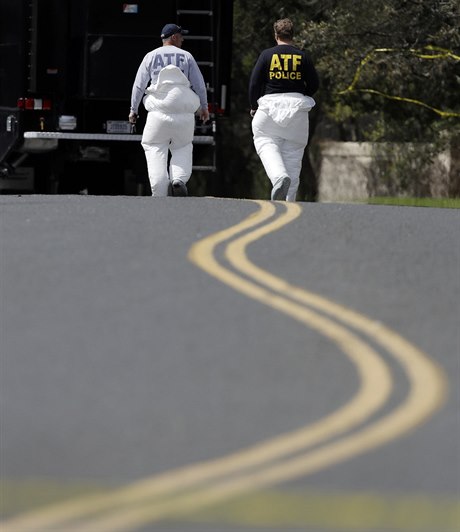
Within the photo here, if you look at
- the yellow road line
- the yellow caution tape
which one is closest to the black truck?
the yellow caution tape

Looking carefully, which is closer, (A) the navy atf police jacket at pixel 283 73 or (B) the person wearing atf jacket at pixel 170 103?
(A) the navy atf police jacket at pixel 283 73

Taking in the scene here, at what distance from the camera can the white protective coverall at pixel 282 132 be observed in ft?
59.4

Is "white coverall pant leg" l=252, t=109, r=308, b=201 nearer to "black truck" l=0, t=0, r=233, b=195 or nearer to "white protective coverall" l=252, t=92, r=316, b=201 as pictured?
"white protective coverall" l=252, t=92, r=316, b=201

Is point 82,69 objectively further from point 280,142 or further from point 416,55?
point 416,55

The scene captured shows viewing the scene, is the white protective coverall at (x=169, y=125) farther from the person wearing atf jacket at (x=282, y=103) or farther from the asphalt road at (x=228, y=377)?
the asphalt road at (x=228, y=377)

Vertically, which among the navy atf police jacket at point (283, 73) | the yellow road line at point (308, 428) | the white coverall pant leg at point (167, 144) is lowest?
the yellow road line at point (308, 428)

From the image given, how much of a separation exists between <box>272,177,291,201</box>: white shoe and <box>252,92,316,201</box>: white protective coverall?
0.15 ft

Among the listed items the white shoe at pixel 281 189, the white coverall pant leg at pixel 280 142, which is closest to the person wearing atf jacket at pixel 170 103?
the white coverall pant leg at pixel 280 142

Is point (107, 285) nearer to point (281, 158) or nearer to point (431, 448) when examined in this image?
point (431, 448)

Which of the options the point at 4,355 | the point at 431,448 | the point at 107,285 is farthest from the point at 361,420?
the point at 107,285

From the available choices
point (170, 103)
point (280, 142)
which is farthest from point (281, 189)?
point (170, 103)

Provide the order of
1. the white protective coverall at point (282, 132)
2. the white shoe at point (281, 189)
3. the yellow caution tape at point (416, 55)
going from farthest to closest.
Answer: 1. the yellow caution tape at point (416, 55)
2. the white shoe at point (281, 189)
3. the white protective coverall at point (282, 132)

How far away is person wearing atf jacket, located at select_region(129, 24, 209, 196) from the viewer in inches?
718

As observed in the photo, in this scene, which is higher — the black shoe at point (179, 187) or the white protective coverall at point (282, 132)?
the white protective coverall at point (282, 132)
